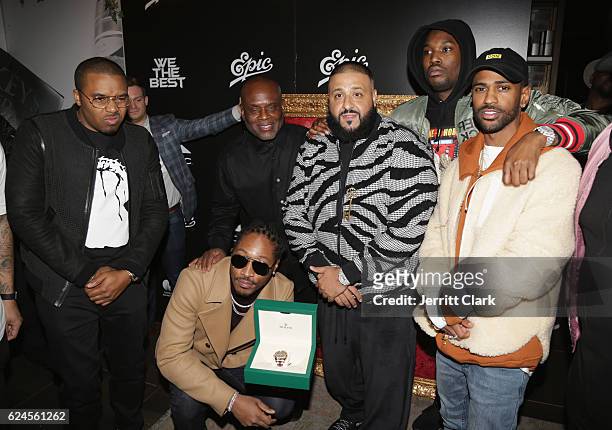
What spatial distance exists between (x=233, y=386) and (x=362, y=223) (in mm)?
1301

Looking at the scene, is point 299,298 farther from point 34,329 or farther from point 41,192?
point 34,329

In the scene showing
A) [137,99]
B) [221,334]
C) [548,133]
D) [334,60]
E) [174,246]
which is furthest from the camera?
[174,246]

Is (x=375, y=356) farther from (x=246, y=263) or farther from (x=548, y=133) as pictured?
(x=548, y=133)

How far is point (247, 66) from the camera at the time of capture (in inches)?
164

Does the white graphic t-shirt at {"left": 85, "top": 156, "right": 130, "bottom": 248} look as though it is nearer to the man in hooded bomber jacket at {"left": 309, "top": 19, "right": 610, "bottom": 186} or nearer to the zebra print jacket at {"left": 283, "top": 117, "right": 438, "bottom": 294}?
the zebra print jacket at {"left": 283, "top": 117, "right": 438, "bottom": 294}

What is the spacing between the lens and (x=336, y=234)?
260 centimetres

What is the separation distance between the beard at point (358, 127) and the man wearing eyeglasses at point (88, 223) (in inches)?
47.7

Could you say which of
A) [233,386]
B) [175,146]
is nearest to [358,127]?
[233,386]

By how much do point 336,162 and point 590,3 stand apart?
671cm

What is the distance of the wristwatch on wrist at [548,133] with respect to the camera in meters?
2.12

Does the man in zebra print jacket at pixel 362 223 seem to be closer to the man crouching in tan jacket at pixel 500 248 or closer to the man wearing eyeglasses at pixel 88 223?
the man crouching in tan jacket at pixel 500 248

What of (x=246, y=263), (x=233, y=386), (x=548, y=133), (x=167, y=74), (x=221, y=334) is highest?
(x=167, y=74)

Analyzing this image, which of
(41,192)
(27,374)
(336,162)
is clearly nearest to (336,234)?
(336,162)

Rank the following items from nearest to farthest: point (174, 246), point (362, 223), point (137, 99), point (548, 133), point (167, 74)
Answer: point (548, 133) → point (362, 223) → point (137, 99) → point (174, 246) → point (167, 74)
